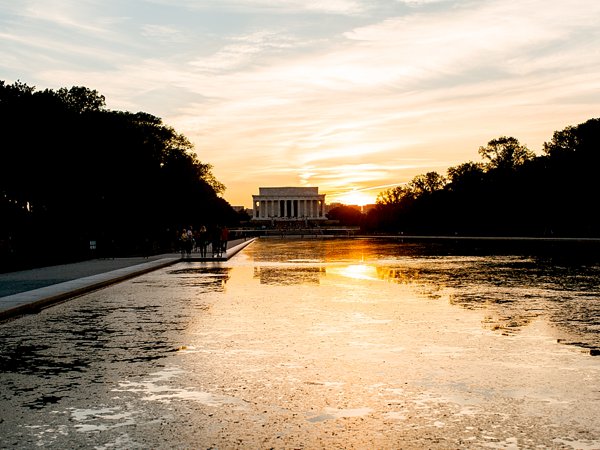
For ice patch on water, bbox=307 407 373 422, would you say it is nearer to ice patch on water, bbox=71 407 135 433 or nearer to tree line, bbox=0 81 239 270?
ice patch on water, bbox=71 407 135 433

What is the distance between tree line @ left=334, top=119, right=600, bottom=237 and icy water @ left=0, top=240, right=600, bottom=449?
73812 millimetres

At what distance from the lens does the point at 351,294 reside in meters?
21.5

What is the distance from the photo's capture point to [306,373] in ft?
32.9

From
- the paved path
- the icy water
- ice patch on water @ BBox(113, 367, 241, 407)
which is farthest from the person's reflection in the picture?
ice patch on water @ BBox(113, 367, 241, 407)

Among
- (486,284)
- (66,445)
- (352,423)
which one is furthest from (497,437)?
(486,284)

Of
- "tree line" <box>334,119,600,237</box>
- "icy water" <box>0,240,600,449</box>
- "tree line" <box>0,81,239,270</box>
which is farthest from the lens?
"tree line" <box>334,119,600,237</box>

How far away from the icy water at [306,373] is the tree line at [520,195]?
73.8 m

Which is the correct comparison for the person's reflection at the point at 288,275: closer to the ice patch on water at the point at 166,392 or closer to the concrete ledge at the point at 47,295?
the concrete ledge at the point at 47,295

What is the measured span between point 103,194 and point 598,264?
46.3 metres

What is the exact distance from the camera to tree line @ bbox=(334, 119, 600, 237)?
88.9 meters

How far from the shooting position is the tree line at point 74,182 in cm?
5556

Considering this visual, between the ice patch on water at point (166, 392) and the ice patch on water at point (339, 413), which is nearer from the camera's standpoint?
the ice patch on water at point (339, 413)

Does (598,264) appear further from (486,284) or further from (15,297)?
(15,297)

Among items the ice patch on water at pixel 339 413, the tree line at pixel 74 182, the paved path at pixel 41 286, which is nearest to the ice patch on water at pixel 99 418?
the ice patch on water at pixel 339 413
